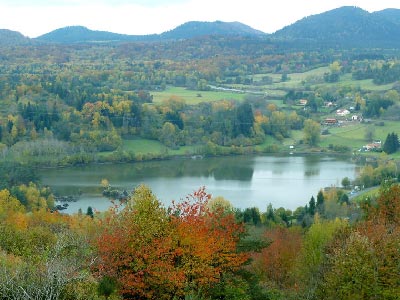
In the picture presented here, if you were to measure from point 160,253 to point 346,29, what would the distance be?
292ft

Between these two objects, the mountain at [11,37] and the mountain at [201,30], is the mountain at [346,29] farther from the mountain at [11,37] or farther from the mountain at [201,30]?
the mountain at [11,37]

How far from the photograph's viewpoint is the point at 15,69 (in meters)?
55.4

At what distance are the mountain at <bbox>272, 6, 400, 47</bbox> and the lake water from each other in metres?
52.7

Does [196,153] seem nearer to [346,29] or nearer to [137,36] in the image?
[346,29]

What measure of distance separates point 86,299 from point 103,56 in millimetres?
69932

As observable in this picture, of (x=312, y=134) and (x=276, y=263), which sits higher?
(x=276, y=263)

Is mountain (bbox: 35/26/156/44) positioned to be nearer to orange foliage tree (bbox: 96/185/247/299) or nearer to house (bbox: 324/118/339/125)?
house (bbox: 324/118/339/125)

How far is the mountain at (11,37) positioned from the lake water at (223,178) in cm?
6540

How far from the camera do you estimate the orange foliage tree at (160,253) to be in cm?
619

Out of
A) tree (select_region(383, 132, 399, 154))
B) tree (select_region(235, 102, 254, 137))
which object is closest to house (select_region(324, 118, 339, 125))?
tree (select_region(235, 102, 254, 137))

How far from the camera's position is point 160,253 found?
20.4 feet

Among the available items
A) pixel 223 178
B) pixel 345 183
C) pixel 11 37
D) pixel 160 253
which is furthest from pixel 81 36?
pixel 160 253

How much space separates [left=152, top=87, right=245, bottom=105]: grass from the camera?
45.7 meters

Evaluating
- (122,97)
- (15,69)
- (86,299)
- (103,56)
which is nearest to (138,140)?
(122,97)
